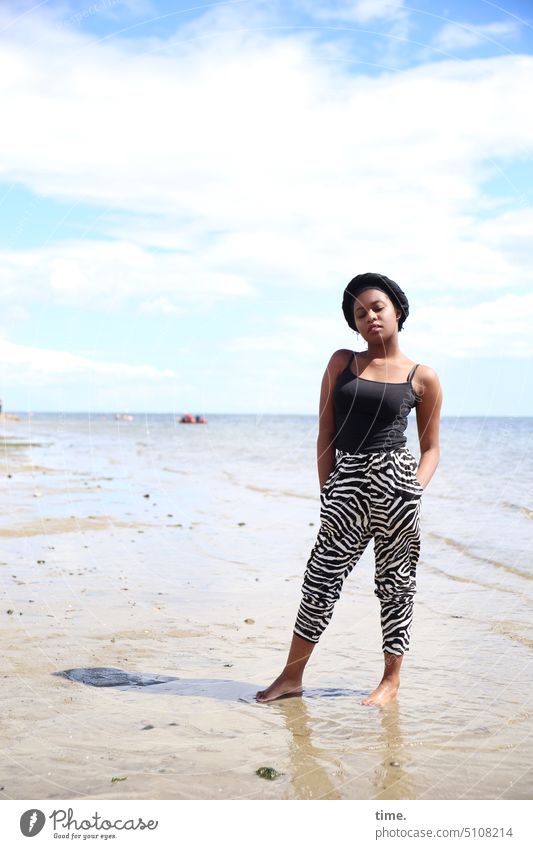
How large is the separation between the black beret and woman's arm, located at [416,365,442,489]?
348mm

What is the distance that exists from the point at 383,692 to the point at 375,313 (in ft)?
6.50

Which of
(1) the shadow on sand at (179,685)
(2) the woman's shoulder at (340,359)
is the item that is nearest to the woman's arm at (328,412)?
(2) the woman's shoulder at (340,359)

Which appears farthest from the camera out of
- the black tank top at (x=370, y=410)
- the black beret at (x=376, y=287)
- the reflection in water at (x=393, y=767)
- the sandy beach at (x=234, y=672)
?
the black beret at (x=376, y=287)

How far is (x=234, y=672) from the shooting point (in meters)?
5.18

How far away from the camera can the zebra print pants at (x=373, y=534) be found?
443 centimetres

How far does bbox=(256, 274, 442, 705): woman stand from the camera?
14.5 ft

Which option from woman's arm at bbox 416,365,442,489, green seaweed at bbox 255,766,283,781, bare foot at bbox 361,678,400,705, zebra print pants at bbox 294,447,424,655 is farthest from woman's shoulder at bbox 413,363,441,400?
green seaweed at bbox 255,766,283,781

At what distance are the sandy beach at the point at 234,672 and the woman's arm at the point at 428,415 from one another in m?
1.23

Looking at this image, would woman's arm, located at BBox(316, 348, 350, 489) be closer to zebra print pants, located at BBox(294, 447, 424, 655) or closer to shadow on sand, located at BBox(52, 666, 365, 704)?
zebra print pants, located at BBox(294, 447, 424, 655)

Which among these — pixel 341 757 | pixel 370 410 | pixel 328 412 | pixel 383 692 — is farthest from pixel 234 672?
pixel 370 410

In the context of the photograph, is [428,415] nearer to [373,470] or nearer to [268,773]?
[373,470]

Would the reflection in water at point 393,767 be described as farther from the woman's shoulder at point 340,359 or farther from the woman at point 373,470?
the woman's shoulder at point 340,359
